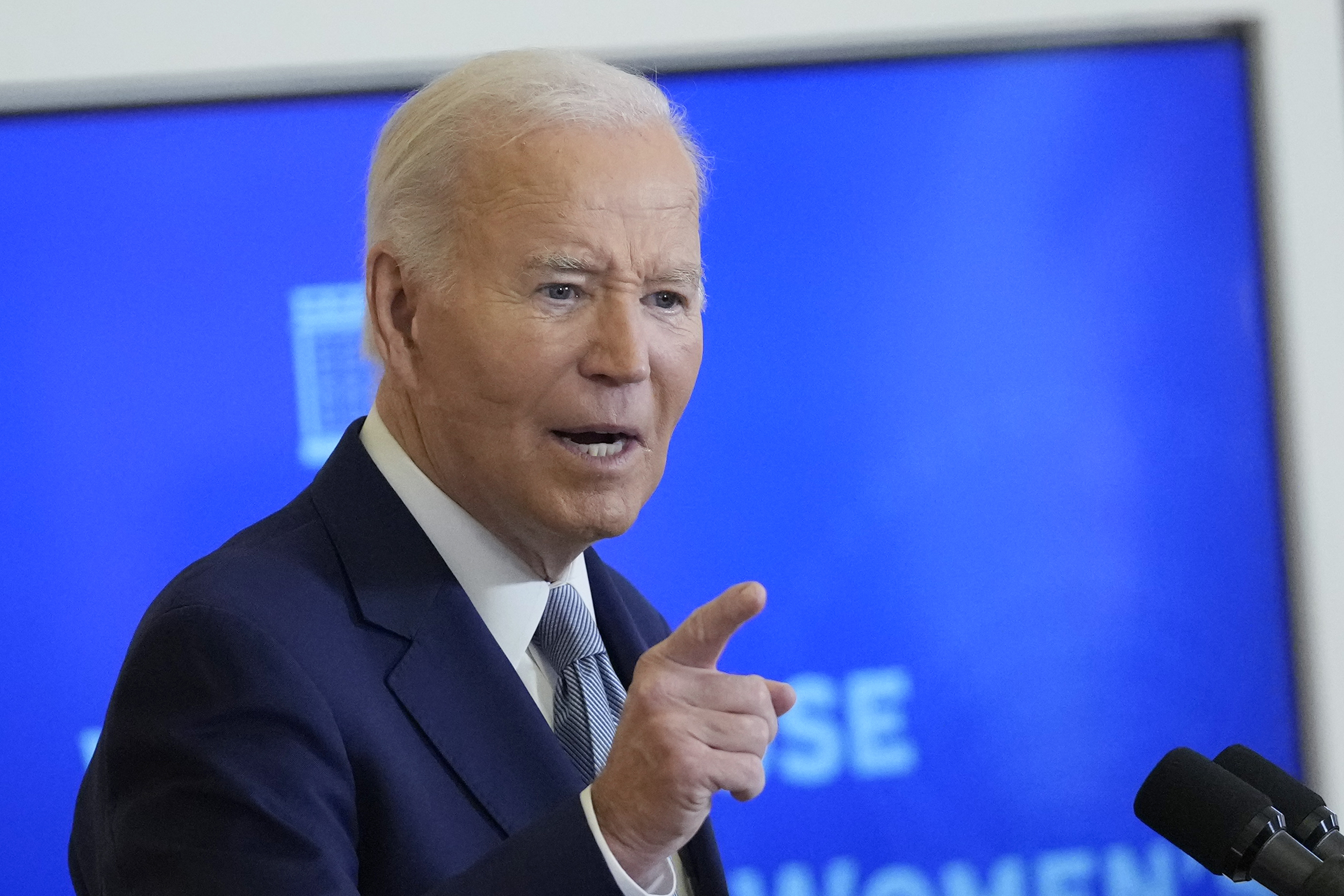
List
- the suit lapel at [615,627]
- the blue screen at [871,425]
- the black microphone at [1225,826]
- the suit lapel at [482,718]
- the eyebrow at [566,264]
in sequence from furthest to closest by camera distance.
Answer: the blue screen at [871,425] → the suit lapel at [615,627] → the eyebrow at [566,264] → the suit lapel at [482,718] → the black microphone at [1225,826]

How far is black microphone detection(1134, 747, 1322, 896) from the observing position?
1.01 m

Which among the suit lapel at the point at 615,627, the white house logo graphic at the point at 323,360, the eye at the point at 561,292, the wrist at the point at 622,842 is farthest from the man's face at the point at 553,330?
the white house logo graphic at the point at 323,360

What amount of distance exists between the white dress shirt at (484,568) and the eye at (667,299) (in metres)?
0.30

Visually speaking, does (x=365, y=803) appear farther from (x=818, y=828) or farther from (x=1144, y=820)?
(x=818, y=828)

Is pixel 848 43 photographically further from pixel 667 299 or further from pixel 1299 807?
pixel 1299 807

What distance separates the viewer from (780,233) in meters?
2.74

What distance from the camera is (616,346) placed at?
1.34m

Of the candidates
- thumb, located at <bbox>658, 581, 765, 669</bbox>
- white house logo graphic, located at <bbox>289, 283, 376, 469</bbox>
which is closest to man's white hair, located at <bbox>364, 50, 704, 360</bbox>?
Result: thumb, located at <bbox>658, 581, 765, 669</bbox>

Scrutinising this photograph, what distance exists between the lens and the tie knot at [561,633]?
1.45 m

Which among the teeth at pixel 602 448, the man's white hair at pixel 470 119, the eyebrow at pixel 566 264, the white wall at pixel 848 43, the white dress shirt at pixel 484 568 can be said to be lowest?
the white dress shirt at pixel 484 568

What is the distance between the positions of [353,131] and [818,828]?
1.68 meters

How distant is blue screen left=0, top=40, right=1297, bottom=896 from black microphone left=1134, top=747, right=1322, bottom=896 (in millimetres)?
1531

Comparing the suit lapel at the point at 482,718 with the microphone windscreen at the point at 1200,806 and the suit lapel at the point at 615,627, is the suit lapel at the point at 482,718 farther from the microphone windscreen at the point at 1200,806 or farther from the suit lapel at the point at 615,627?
the microphone windscreen at the point at 1200,806

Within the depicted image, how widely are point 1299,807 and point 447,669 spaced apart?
75cm
